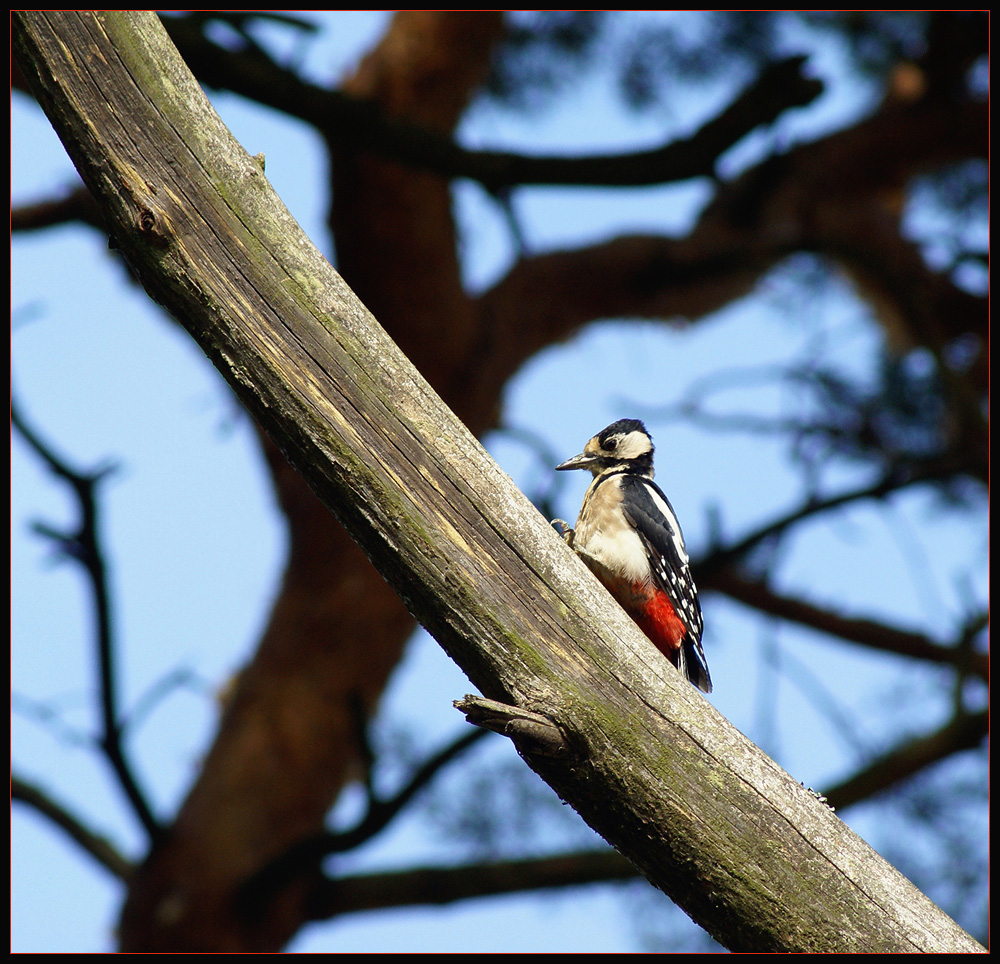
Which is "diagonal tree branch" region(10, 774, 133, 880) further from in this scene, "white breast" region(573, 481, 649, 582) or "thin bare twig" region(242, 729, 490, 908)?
"white breast" region(573, 481, 649, 582)

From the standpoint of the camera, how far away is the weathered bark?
1.40 meters

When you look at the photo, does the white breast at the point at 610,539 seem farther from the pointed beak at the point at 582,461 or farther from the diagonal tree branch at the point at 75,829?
the diagonal tree branch at the point at 75,829

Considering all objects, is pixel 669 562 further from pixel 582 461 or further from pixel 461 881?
pixel 461 881

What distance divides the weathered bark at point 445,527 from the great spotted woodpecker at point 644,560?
2.36 ft

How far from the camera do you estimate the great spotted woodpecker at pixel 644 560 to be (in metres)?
2.21

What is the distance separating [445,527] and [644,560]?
92cm

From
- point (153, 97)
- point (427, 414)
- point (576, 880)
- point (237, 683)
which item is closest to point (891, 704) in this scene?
point (576, 880)

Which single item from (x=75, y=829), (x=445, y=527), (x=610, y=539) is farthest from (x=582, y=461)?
(x=75, y=829)

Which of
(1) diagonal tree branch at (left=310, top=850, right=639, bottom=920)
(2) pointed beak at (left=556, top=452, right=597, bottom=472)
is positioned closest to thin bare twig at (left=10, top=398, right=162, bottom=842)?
(1) diagonal tree branch at (left=310, top=850, right=639, bottom=920)

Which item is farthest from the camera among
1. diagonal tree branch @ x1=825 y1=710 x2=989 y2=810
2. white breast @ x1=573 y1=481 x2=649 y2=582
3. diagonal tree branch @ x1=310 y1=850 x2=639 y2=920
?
diagonal tree branch @ x1=825 y1=710 x2=989 y2=810

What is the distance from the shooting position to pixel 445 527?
1.42 metres

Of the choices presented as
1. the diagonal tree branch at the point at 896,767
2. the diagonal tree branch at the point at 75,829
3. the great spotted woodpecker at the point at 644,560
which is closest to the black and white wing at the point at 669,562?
the great spotted woodpecker at the point at 644,560

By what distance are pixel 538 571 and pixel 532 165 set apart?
2.20 m

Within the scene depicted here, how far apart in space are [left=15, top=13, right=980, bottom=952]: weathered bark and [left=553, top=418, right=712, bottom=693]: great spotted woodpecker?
72 cm
